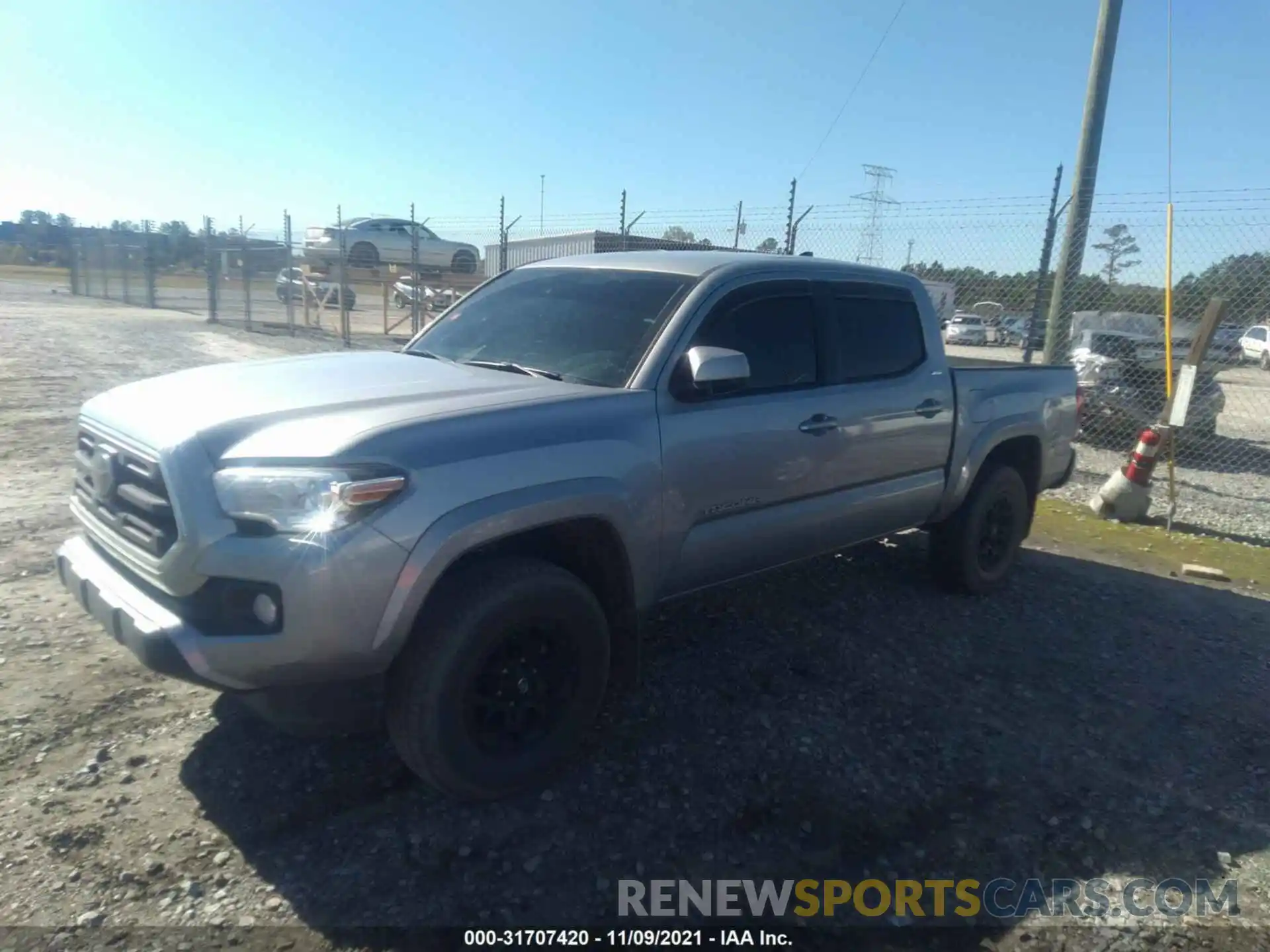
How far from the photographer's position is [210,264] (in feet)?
66.3

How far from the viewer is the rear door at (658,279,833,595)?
11.7 feet

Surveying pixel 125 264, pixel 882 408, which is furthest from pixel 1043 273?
pixel 125 264

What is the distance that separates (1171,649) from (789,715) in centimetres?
255

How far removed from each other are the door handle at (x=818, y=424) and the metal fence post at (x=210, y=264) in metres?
19.2

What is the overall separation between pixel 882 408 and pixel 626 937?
2.82m

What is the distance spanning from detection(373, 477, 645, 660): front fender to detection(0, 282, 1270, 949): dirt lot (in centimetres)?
77

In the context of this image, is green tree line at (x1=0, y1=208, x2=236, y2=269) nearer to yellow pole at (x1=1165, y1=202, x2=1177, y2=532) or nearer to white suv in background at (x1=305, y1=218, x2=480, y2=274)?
white suv in background at (x1=305, y1=218, x2=480, y2=274)

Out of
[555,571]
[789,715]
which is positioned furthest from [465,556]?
[789,715]

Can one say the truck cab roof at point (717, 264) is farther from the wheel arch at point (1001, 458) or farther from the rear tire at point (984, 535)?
the rear tire at point (984, 535)

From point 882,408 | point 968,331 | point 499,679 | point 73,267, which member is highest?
point 73,267

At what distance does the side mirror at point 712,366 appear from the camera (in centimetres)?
344

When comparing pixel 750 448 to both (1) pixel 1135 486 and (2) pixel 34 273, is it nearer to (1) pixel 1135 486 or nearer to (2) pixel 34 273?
(1) pixel 1135 486

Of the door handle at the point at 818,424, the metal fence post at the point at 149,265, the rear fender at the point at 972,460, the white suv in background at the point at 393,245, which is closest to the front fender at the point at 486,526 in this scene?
the door handle at the point at 818,424

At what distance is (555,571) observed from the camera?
3.17 meters
